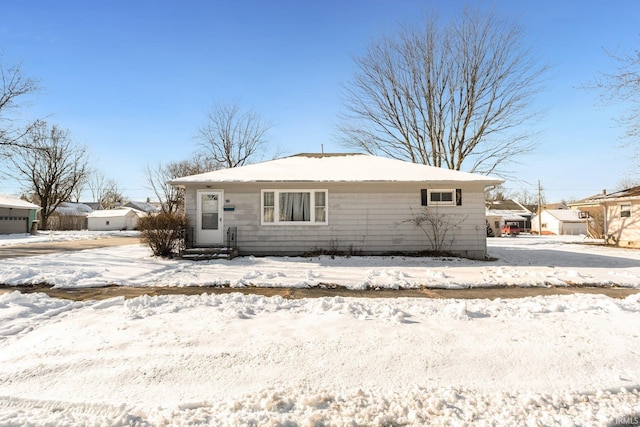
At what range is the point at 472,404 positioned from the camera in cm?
245

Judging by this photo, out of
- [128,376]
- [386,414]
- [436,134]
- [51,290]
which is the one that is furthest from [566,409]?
[436,134]

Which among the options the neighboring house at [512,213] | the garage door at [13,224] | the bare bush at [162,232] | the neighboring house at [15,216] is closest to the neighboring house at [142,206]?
the neighboring house at [15,216]

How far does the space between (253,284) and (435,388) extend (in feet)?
15.0

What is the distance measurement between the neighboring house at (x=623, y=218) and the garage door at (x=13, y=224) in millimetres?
41445

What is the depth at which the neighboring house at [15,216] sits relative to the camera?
25188 mm

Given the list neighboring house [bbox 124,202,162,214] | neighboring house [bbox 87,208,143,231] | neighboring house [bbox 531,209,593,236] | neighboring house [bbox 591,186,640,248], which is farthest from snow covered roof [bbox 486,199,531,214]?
neighboring house [bbox 124,202,162,214]

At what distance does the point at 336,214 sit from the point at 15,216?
30.3 meters

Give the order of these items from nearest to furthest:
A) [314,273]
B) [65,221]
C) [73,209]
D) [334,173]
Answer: [314,273] < [334,173] < [65,221] < [73,209]

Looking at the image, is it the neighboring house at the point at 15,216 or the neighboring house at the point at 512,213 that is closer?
the neighboring house at the point at 15,216

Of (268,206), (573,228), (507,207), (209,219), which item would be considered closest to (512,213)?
(507,207)

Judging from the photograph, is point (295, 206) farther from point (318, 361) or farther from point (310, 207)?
point (318, 361)

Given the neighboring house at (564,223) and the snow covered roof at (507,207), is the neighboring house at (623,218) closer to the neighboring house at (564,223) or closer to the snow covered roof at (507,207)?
the neighboring house at (564,223)

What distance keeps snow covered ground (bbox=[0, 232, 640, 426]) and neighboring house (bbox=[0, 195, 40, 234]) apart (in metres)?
28.5

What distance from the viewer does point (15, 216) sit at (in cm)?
2652
